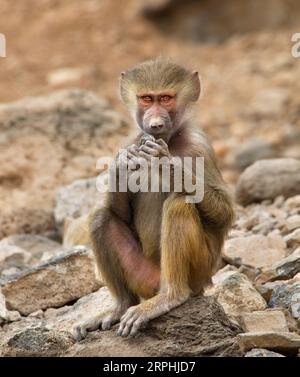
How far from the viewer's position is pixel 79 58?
709 inches

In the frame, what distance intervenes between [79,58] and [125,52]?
0.88m

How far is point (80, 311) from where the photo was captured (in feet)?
23.8

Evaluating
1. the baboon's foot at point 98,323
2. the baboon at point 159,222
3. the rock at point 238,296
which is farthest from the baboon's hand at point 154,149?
the rock at point 238,296

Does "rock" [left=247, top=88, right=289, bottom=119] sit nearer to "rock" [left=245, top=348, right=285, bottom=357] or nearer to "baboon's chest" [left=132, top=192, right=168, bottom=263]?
"baboon's chest" [left=132, top=192, right=168, bottom=263]

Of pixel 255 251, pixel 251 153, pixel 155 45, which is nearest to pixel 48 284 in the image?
pixel 255 251

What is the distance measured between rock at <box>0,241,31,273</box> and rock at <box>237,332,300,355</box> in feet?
10.3

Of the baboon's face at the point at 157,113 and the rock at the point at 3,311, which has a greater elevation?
the baboon's face at the point at 157,113

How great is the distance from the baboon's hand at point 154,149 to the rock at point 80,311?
51.8 inches

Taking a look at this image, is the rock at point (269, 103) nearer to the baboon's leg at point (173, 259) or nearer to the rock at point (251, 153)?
the rock at point (251, 153)

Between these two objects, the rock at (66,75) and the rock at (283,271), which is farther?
the rock at (66,75)

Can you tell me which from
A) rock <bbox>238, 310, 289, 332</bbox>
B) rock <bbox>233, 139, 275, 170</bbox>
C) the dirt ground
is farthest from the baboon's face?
the dirt ground

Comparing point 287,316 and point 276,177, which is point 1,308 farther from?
point 276,177

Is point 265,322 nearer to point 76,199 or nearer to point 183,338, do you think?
point 183,338

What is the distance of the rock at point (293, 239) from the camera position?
823 cm
